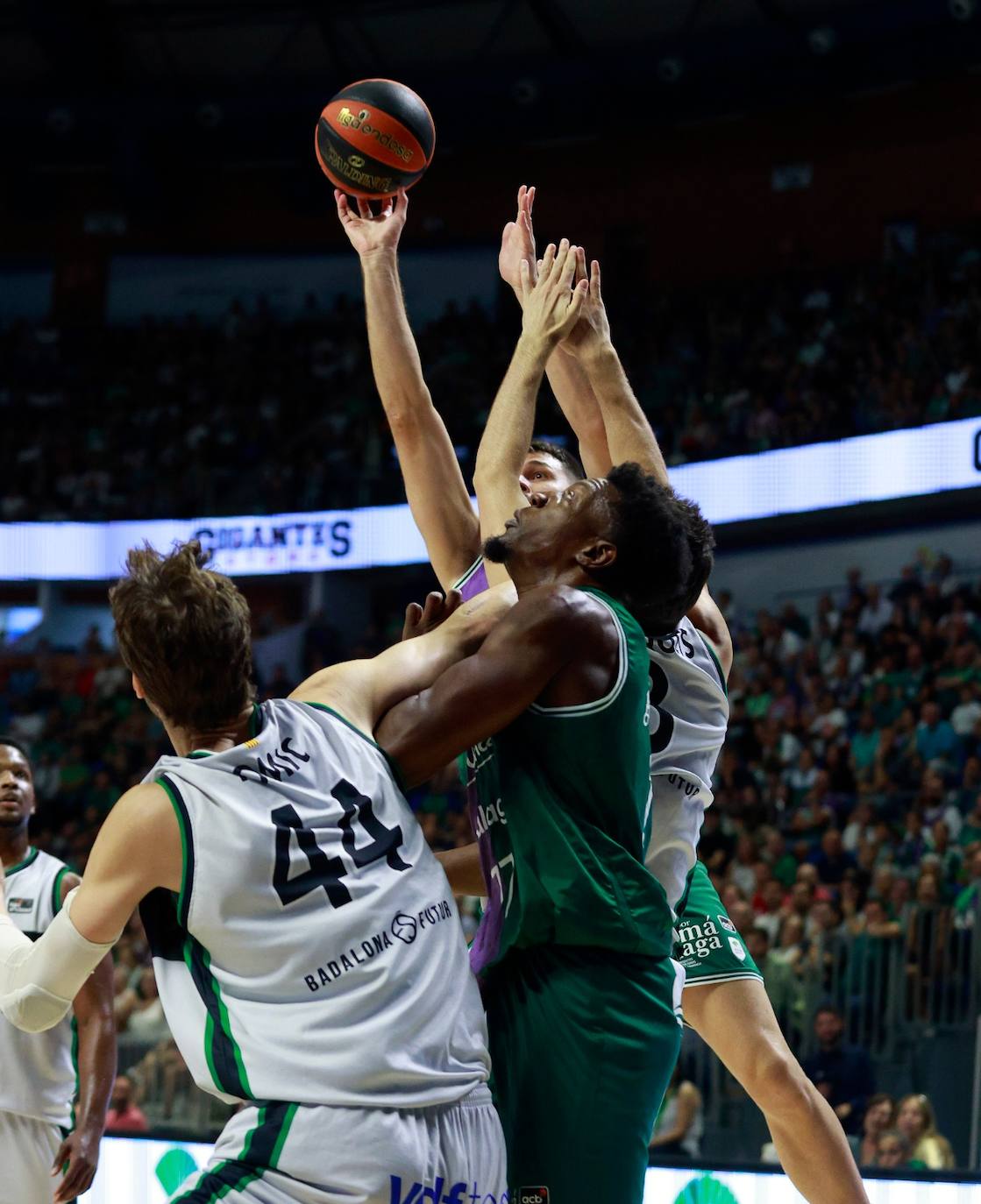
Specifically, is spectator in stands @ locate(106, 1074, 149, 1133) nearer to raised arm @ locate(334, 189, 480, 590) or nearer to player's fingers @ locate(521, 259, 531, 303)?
raised arm @ locate(334, 189, 480, 590)

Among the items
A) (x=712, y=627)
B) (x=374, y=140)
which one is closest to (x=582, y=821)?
(x=712, y=627)

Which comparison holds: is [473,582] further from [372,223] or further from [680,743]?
[372,223]

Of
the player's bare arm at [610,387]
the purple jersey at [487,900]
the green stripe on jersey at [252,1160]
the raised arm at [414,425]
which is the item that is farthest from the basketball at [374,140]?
the green stripe on jersey at [252,1160]

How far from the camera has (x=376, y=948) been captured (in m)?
2.65

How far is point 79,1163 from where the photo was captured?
17.2 ft

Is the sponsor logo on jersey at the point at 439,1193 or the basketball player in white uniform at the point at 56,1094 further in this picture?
the basketball player in white uniform at the point at 56,1094

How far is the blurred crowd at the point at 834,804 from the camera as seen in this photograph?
928 cm

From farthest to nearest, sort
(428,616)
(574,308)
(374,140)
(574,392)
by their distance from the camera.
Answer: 1. (374,140)
2. (574,392)
3. (574,308)
4. (428,616)

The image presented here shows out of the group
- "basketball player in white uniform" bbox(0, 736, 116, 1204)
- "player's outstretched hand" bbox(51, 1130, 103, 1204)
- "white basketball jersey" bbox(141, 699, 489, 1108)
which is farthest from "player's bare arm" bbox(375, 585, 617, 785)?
"player's outstretched hand" bbox(51, 1130, 103, 1204)

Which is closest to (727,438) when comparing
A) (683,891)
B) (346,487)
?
(346,487)

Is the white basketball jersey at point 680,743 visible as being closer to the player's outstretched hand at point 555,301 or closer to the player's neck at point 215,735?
the player's outstretched hand at point 555,301

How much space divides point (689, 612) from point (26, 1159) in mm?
3169

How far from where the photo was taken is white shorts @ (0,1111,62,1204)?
5.39 meters

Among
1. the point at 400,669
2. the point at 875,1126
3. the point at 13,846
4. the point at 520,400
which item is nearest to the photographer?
the point at 400,669
